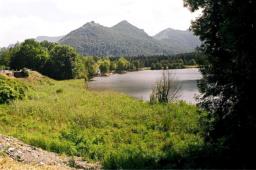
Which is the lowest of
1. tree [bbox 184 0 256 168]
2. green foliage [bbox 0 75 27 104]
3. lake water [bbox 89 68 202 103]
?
lake water [bbox 89 68 202 103]

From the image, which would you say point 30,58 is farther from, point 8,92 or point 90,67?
point 8,92

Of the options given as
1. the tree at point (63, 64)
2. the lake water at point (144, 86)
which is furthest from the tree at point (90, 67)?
the lake water at point (144, 86)

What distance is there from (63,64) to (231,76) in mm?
113395

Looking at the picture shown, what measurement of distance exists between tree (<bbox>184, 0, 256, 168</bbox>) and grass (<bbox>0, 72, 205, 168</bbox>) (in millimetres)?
2275

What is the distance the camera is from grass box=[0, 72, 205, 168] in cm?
2228

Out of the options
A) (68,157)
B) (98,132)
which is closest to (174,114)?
(98,132)

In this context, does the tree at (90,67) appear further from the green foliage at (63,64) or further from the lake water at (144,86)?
the lake water at (144,86)

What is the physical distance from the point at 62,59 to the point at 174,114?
93764mm

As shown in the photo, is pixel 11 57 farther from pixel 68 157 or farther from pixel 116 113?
pixel 68 157

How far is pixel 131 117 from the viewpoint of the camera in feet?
129

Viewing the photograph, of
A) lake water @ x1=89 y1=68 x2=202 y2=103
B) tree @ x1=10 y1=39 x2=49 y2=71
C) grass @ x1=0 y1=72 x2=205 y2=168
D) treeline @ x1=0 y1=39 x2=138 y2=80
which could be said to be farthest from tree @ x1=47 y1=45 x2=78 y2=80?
grass @ x1=0 y1=72 x2=205 y2=168

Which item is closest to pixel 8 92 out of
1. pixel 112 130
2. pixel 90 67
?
pixel 112 130

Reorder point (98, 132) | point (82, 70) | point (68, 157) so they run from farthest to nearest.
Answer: point (82, 70)
point (98, 132)
point (68, 157)

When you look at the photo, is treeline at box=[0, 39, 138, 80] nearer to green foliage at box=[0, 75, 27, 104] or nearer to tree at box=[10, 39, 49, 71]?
tree at box=[10, 39, 49, 71]
